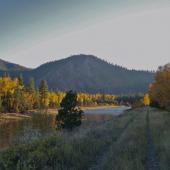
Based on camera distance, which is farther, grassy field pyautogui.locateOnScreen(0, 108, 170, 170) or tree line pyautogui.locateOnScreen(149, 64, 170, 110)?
tree line pyautogui.locateOnScreen(149, 64, 170, 110)

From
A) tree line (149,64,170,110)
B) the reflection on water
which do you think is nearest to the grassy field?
the reflection on water

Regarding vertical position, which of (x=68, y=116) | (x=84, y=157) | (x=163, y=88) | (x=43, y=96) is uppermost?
(x=163, y=88)

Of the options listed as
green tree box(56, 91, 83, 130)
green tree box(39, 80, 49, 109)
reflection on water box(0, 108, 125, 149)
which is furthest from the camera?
green tree box(39, 80, 49, 109)

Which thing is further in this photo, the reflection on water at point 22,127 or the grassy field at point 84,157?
the reflection on water at point 22,127

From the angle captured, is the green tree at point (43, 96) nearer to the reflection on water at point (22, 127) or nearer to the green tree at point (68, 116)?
the reflection on water at point (22, 127)

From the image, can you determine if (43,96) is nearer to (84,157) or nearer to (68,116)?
(68,116)

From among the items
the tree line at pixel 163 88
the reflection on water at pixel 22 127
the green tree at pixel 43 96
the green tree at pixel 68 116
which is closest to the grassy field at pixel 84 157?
the reflection on water at pixel 22 127

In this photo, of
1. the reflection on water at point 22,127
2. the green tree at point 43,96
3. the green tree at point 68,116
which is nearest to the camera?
the reflection on water at point 22,127

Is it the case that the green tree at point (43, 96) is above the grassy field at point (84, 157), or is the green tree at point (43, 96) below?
above

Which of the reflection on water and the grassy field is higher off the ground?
the grassy field

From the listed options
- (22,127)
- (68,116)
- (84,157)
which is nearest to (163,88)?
(22,127)

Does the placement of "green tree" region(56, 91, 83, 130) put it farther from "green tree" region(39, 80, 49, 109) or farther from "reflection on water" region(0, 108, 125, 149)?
"green tree" region(39, 80, 49, 109)

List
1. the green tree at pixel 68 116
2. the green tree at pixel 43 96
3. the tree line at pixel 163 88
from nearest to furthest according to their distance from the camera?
1. the green tree at pixel 68 116
2. the tree line at pixel 163 88
3. the green tree at pixel 43 96

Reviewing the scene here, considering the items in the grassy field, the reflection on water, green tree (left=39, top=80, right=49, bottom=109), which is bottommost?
the reflection on water
